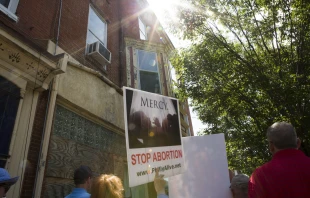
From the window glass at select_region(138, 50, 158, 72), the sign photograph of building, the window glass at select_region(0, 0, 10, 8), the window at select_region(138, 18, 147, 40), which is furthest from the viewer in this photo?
the window at select_region(138, 18, 147, 40)

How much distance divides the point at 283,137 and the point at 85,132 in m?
4.34

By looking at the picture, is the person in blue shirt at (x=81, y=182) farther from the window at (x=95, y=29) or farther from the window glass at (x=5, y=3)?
the window at (x=95, y=29)

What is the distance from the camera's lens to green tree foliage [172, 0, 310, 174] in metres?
5.08

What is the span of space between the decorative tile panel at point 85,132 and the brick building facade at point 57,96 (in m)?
0.02

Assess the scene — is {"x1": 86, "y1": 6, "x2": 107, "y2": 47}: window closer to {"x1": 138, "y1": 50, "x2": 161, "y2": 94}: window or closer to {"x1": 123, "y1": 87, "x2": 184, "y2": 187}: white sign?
{"x1": 138, "y1": 50, "x2": 161, "y2": 94}: window

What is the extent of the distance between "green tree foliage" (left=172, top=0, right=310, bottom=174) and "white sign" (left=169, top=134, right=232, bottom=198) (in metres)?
2.38

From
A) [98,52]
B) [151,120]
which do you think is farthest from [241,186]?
[98,52]

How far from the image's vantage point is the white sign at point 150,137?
2.81 metres

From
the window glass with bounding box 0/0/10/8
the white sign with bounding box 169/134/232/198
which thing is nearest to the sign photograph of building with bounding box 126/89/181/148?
the white sign with bounding box 169/134/232/198

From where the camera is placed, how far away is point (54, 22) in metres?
5.23

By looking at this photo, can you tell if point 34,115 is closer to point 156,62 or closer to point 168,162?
point 168,162

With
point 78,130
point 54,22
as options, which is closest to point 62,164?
point 78,130

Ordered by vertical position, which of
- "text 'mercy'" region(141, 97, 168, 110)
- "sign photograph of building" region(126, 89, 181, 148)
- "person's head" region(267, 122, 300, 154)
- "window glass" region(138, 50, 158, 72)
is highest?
"window glass" region(138, 50, 158, 72)

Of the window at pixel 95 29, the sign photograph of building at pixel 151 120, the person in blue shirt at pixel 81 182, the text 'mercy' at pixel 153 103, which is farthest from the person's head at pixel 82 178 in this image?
the window at pixel 95 29
